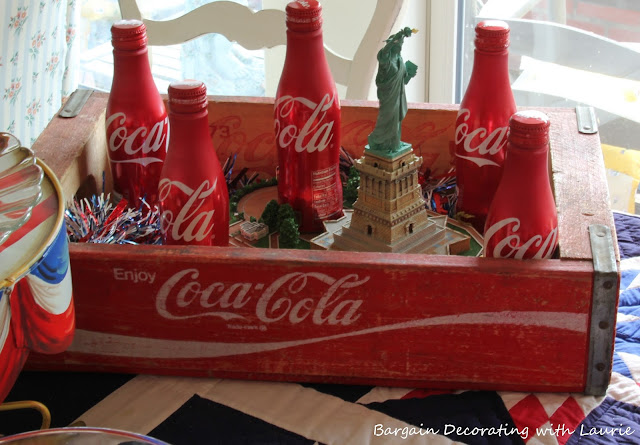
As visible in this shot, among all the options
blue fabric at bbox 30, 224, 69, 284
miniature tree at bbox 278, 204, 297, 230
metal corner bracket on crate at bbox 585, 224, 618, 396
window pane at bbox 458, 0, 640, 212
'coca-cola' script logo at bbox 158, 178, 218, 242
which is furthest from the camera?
window pane at bbox 458, 0, 640, 212

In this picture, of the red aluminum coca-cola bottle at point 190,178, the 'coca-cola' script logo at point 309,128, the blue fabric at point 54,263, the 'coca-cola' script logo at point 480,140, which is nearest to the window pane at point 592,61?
the 'coca-cola' script logo at point 480,140

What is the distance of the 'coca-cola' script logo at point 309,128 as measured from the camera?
2.75 ft

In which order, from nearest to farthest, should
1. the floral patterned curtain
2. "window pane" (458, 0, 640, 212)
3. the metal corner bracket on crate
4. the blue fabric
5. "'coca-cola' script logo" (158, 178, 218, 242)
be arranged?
the blue fabric → the metal corner bracket on crate → "'coca-cola' script logo" (158, 178, 218, 242) → the floral patterned curtain → "window pane" (458, 0, 640, 212)

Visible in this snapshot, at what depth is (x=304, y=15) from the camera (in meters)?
0.80

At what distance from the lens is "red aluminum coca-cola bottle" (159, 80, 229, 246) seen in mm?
748

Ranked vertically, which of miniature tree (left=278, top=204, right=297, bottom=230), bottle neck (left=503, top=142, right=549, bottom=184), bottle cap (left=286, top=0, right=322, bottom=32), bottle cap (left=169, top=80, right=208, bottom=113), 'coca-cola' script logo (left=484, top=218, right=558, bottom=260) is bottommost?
miniature tree (left=278, top=204, right=297, bottom=230)

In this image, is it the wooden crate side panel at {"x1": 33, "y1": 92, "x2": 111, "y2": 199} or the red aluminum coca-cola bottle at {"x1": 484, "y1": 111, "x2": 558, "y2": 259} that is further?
the wooden crate side panel at {"x1": 33, "y1": 92, "x2": 111, "y2": 199}

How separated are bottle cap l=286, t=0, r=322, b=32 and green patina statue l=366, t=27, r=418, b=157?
4.0 inches

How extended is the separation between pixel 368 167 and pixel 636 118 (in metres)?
1.00

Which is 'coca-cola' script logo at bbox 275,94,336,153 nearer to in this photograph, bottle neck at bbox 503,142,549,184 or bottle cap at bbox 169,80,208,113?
bottle cap at bbox 169,80,208,113

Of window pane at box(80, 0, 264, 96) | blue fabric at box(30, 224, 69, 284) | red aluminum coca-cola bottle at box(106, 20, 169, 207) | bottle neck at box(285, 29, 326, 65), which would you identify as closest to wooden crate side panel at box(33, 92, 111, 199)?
red aluminum coca-cola bottle at box(106, 20, 169, 207)

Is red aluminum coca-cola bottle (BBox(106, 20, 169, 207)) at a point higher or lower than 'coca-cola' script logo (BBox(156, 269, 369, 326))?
higher

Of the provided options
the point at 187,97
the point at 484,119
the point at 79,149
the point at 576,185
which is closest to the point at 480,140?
the point at 484,119

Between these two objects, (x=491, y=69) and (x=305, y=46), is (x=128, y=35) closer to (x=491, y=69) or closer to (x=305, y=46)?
(x=305, y=46)
